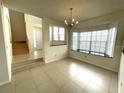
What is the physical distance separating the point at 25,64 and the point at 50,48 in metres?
1.56

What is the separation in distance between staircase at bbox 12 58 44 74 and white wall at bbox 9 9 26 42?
3.42 meters

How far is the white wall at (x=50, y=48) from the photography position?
3850 millimetres

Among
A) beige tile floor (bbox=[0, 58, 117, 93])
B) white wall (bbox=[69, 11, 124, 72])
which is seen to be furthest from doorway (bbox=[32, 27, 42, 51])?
beige tile floor (bbox=[0, 58, 117, 93])

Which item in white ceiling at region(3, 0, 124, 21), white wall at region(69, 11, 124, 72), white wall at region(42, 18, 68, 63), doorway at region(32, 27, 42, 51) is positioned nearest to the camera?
white ceiling at region(3, 0, 124, 21)

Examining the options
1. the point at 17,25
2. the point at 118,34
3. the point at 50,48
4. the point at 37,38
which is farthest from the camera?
the point at 37,38

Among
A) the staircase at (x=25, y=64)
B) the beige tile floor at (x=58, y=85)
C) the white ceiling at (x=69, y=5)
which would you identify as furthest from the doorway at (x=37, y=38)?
the beige tile floor at (x=58, y=85)

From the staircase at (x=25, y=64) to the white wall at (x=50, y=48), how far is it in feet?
1.65

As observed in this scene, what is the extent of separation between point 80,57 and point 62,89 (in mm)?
2901

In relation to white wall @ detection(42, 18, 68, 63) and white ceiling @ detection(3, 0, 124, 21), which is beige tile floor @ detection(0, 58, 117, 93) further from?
white ceiling @ detection(3, 0, 124, 21)

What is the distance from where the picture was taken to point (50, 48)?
165 inches

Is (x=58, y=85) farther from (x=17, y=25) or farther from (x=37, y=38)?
(x=17, y=25)

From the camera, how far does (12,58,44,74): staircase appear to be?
3029mm

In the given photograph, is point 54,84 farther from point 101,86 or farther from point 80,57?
point 80,57

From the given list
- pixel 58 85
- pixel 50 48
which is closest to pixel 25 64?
pixel 50 48
